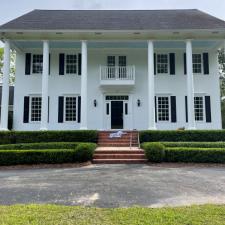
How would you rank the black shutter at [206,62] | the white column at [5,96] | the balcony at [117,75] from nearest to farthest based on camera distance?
the white column at [5,96]
the balcony at [117,75]
the black shutter at [206,62]

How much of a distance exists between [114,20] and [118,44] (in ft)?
6.38

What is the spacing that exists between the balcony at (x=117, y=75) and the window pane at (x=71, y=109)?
7.95ft

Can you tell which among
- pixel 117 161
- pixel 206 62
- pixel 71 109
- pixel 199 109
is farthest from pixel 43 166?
pixel 206 62

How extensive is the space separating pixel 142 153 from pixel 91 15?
491 inches

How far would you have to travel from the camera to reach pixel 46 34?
1600 cm

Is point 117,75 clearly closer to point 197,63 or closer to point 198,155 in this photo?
point 197,63

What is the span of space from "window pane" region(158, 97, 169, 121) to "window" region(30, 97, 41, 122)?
838 centimetres

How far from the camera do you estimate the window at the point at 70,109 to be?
1795cm

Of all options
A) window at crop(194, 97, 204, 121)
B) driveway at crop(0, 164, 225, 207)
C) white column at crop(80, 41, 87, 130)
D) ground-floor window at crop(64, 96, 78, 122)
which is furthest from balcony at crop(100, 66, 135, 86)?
driveway at crop(0, 164, 225, 207)

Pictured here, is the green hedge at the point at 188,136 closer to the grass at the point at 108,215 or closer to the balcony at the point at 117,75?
the balcony at the point at 117,75

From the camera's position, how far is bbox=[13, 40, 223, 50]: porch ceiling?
16891 millimetres

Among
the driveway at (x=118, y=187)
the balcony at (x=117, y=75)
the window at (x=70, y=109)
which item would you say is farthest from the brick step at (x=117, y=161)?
the balcony at (x=117, y=75)

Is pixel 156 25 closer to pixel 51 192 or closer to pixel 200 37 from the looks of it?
pixel 200 37

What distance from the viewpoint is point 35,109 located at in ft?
59.2
